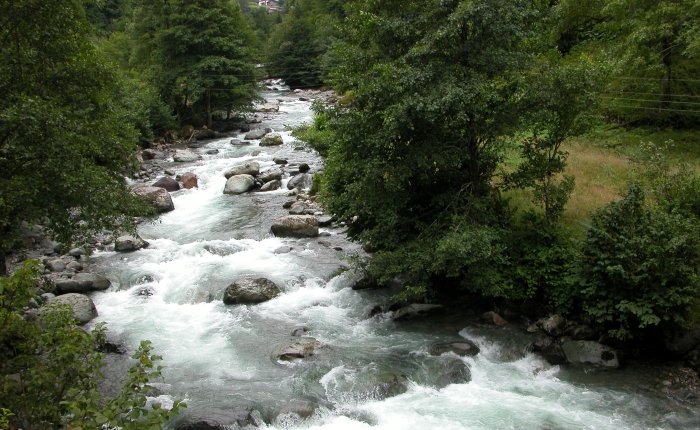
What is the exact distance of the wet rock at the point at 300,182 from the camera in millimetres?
26173

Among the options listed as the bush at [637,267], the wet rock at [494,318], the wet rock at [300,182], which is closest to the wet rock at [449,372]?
the wet rock at [494,318]

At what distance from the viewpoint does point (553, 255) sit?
13.8 metres

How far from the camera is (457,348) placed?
13.2 metres

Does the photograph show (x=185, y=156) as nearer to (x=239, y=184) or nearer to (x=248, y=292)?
(x=239, y=184)

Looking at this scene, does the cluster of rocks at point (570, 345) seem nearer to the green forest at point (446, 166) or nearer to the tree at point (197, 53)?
the green forest at point (446, 166)

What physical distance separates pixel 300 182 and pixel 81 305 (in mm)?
13047

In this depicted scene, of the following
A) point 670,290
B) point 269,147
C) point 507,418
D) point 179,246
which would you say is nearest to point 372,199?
point 507,418

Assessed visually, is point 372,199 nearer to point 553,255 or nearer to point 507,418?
point 553,255

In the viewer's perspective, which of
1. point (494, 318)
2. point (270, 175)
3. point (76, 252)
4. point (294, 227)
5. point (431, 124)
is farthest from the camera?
point (270, 175)

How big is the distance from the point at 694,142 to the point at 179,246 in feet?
64.8

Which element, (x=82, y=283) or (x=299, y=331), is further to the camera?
(x=82, y=283)

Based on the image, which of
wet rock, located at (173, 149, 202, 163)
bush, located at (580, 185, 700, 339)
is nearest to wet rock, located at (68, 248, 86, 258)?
wet rock, located at (173, 149, 202, 163)

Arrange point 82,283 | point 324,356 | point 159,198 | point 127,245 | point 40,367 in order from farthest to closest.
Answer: point 159,198 < point 127,245 < point 82,283 < point 324,356 < point 40,367

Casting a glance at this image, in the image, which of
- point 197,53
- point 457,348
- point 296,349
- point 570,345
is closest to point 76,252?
point 296,349
